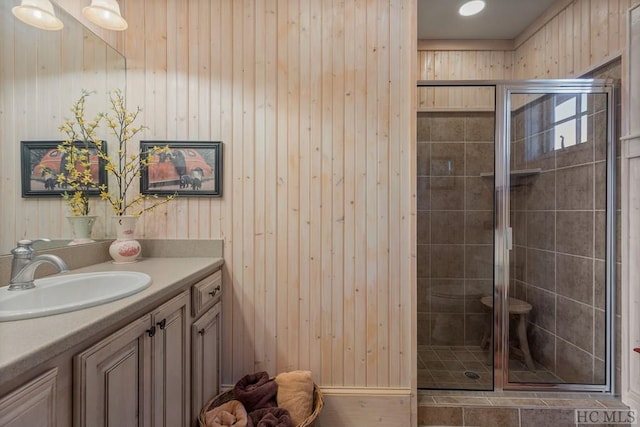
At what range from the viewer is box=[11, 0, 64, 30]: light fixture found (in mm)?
1192

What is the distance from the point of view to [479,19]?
7.61 feet

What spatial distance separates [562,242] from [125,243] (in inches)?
106

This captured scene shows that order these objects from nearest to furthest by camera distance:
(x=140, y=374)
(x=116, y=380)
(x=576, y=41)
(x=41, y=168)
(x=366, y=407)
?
(x=116, y=380), (x=140, y=374), (x=41, y=168), (x=366, y=407), (x=576, y=41)

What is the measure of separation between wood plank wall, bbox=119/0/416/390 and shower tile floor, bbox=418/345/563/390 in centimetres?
43

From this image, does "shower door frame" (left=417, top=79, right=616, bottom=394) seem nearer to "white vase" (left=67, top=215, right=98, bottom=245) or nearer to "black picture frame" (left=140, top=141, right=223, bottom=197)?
"black picture frame" (left=140, top=141, right=223, bottom=197)

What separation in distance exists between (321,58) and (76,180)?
1484mm

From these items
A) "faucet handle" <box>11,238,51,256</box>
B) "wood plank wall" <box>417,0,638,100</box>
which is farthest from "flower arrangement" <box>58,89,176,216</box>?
"wood plank wall" <box>417,0,638,100</box>

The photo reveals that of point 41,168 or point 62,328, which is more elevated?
point 41,168

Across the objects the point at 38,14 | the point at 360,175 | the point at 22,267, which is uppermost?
the point at 38,14

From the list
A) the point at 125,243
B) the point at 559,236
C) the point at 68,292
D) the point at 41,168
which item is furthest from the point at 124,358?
the point at 559,236

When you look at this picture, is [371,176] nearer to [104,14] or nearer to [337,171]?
[337,171]

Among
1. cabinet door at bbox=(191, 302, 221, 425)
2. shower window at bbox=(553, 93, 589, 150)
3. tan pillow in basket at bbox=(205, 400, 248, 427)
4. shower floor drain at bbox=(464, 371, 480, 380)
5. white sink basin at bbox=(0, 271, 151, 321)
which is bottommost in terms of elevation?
shower floor drain at bbox=(464, 371, 480, 380)

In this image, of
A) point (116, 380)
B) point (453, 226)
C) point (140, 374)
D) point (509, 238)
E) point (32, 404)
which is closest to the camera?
point (32, 404)

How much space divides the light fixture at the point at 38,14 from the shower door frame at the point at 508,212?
1.99m
